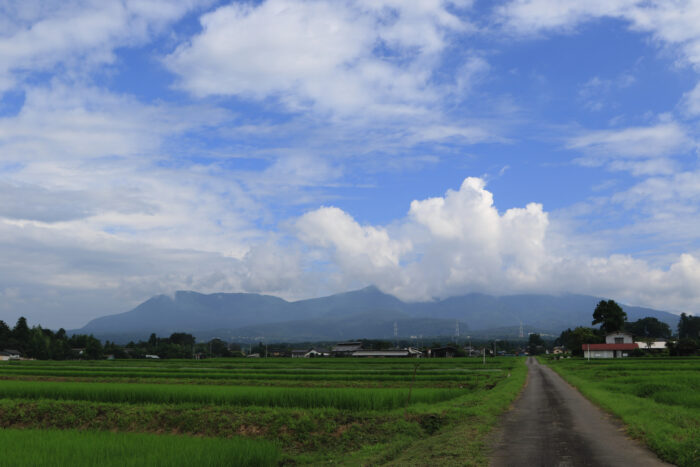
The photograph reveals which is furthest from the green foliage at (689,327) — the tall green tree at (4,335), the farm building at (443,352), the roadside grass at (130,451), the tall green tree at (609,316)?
the tall green tree at (4,335)

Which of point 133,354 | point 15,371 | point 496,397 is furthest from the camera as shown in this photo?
point 133,354

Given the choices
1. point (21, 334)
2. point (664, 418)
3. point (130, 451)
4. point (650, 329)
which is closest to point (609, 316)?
point (650, 329)

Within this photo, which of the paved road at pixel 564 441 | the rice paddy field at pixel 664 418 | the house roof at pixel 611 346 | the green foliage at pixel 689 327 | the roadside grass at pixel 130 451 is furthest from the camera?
the green foliage at pixel 689 327

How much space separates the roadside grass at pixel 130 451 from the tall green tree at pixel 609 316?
122 m

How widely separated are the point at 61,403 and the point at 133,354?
12654 cm

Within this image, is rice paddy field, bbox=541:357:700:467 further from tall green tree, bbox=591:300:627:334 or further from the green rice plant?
tall green tree, bbox=591:300:627:334

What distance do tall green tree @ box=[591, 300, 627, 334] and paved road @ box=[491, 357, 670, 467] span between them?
353 feet

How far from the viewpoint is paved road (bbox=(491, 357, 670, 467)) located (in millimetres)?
13281

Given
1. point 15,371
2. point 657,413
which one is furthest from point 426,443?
point 15,371

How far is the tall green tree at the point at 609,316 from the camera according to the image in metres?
121

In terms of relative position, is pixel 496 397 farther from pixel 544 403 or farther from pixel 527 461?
pixel 527 461

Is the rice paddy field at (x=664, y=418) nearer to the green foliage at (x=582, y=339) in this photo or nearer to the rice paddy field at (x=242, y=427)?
the rice paddy field at (x=242, y=427)

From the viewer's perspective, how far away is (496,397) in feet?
90.7

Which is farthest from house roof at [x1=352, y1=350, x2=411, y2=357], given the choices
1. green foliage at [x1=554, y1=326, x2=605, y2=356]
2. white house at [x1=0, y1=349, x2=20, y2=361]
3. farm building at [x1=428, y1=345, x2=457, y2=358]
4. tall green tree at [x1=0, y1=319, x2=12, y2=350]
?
tall green tree at [x1=0, y1=319, x2=12, y2=350]
